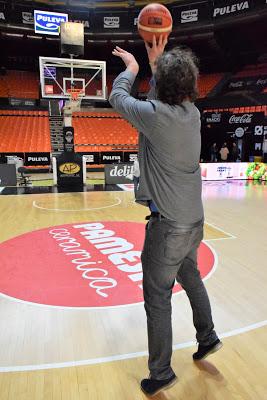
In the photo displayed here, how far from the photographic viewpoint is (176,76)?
1489mm

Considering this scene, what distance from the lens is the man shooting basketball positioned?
4.92 feet

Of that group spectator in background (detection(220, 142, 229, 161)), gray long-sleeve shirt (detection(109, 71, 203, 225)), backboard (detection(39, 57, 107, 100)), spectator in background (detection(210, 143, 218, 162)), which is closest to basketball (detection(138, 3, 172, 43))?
gray long-sleeve shirt (detection(109, 71, 203, 225))

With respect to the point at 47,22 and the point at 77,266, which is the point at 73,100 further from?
the point at 77,266

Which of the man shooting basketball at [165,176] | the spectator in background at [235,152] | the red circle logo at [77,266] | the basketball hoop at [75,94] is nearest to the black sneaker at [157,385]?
the man shooting basketball at [165,176]

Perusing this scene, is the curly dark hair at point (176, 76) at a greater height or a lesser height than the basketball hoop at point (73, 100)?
lesser

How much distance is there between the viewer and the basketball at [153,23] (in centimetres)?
193

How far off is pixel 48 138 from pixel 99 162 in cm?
324

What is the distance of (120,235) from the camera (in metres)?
4.91

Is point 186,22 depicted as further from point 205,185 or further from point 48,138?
point 205,185

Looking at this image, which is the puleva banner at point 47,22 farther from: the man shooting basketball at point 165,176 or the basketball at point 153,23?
the man shooting basketball at point 165,176

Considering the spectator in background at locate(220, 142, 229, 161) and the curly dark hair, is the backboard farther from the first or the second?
the curly dark hair

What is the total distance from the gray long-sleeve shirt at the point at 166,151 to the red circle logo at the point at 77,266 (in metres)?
1.56

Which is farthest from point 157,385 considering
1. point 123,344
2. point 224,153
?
point 224,153

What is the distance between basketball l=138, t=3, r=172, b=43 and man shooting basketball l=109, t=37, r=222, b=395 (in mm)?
207
